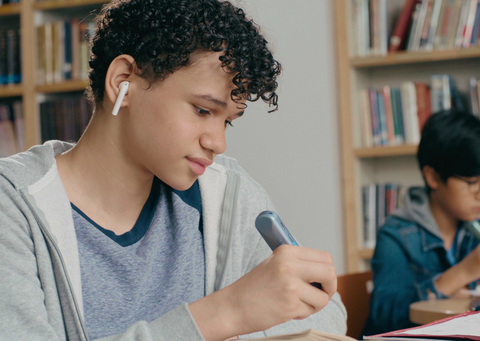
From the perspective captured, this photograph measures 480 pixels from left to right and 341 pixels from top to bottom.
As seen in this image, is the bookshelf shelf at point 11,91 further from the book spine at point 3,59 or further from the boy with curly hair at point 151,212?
the boy with curly hair at point 151,212

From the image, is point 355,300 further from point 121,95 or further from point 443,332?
point 121,95

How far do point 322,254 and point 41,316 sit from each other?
1.23 feet

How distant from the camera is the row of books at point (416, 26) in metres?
2.05

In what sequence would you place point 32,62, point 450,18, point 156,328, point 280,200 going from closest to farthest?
1. point 156,328
2. point 450,18
3. point 280,200
4. point 32,62

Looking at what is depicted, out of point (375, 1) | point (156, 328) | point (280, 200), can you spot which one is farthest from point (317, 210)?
point (156, 328)

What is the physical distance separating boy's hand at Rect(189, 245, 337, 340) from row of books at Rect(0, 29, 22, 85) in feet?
7.10

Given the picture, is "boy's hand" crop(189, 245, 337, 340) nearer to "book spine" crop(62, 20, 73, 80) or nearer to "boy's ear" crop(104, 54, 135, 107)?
"boy's ear" crop(104, 54, 135, 107)

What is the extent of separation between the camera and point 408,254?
5.43 feet

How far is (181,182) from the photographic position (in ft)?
2.69

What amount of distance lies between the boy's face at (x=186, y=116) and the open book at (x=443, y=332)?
0.36 metres

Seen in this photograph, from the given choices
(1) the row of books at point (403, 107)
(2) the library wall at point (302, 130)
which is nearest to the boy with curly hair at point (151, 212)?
(2) the library wall at point (302, 130)

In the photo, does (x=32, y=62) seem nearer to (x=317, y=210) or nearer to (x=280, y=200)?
(x=280, y=200)

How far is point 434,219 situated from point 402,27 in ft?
2.89

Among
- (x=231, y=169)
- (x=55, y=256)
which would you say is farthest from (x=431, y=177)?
(x=55, y=256)
